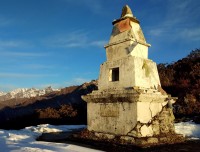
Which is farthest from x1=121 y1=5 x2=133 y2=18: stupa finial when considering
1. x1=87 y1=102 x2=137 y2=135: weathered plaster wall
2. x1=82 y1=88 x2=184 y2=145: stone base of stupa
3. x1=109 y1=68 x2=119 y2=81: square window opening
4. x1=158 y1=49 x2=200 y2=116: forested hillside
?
x1=158 y1=49 x2=200 y2=116: forested hillside

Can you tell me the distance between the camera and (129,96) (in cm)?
916

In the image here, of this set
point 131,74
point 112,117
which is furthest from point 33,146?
point 131,74

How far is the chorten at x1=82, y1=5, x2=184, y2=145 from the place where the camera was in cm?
920

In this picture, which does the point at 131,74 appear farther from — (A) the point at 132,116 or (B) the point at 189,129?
(B) the point at 189,129

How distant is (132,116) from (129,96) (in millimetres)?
760

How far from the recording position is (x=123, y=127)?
944cm

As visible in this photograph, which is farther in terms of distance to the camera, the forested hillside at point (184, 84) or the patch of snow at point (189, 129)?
the forested hillside at point (184, 84)

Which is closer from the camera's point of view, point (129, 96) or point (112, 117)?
point (129, 96)

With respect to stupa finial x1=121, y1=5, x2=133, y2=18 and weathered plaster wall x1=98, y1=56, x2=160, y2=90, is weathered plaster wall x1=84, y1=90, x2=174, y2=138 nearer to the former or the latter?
weathered plaster wall x1=98, y1=56, x2=160, y2=90

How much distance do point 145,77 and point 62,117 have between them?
44.9 feet

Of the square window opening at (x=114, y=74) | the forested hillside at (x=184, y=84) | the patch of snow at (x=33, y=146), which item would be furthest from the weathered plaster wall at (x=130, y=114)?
the forested hillside at (x=184, y=84)

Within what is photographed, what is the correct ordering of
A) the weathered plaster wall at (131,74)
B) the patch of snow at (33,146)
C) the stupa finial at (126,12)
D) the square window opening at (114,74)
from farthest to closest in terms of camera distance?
the stupa finial at (126,12)
the square window opening at (114,74)
the weathered plaster wall at (131,74)
the patch of snow at (33,146)

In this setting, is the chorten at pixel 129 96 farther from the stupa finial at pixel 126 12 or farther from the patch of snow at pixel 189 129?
the patch of snow at pixel 189 129

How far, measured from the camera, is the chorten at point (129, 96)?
362 inches
